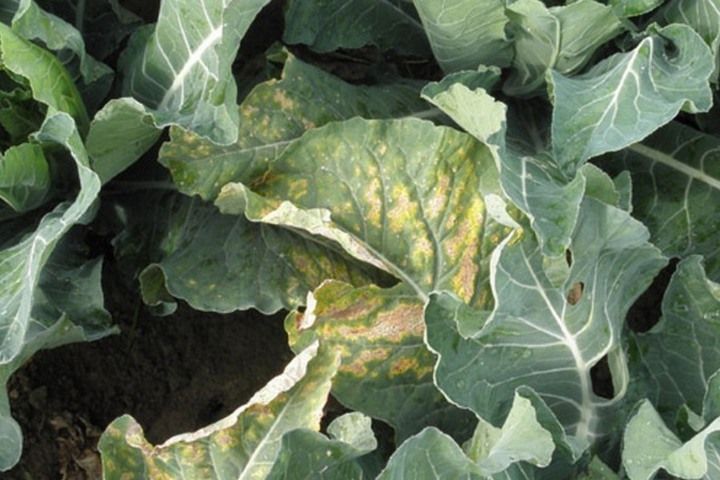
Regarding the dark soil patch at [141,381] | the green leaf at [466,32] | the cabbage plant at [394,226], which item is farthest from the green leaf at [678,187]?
the dark soil patch at [141,381]

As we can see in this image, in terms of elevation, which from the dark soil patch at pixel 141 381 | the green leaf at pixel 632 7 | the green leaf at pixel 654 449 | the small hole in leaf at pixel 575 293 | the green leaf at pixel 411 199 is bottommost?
the dark soil patch at pixel 141 381

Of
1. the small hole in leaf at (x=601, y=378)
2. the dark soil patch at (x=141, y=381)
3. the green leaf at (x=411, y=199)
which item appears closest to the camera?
the green leaf at (x=411, y=199)

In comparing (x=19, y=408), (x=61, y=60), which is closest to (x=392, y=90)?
(x=61, y=60)

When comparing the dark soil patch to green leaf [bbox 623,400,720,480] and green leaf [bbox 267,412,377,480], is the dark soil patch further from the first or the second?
green leaf [bbox 623,400,720,480]

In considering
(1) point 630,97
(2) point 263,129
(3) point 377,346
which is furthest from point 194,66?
(1) point 630,97

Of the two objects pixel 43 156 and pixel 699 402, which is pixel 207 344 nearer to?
pixel 43 156

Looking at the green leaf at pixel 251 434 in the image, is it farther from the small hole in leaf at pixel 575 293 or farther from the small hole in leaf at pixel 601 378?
the small hole in leaf at pixel 601 378
